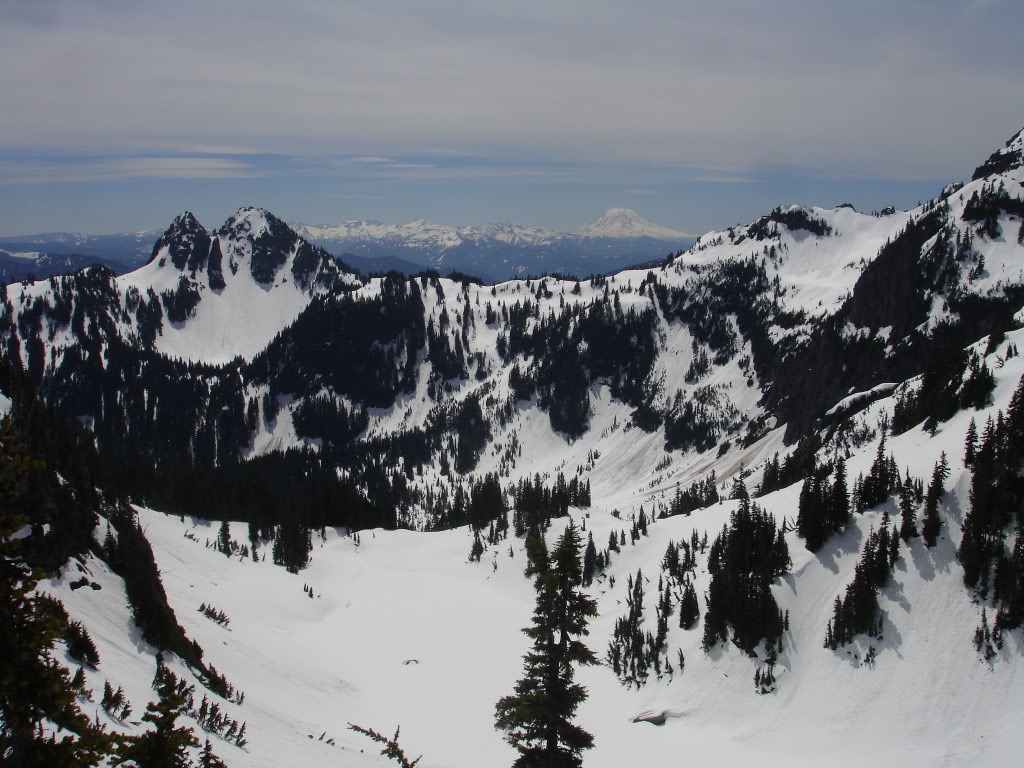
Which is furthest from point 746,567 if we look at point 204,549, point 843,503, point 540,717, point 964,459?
point 204,549

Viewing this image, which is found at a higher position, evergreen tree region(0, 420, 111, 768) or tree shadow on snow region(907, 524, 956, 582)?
evergreen tree region(0, 420, 111, 768)

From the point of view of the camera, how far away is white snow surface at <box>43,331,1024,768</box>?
4028 centimetres

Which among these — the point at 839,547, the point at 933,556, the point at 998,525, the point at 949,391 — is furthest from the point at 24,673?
the point at 949,391

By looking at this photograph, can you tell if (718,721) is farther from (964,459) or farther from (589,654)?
(589,654)

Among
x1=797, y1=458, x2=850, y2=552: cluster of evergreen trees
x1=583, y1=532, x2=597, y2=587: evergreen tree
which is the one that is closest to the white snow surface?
x1=797, y1=458, x2=850, y2=552: cluster of evergreen trees

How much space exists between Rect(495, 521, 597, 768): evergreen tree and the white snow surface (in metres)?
10.6

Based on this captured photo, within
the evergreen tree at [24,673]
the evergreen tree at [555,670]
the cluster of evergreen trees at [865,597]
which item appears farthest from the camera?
the cluster of evergreen trees at [865,597]

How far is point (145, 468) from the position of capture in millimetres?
146000

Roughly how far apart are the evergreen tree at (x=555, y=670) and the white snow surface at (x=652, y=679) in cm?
1065

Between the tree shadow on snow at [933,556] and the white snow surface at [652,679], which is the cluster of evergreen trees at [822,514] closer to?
the white snow surface at [652,679]

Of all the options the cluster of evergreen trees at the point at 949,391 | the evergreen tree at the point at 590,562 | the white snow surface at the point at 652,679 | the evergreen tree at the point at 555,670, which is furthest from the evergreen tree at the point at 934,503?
the evergreen tree at the point at 590,562

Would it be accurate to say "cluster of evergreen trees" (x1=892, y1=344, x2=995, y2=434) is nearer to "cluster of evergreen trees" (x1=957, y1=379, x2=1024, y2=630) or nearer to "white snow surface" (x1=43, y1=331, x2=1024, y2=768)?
"white snow surface" (x1=43, y1=331, x2=1024, y2=768)

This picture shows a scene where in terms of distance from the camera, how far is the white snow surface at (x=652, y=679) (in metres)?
40.3

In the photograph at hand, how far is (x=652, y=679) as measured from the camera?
7056cm
